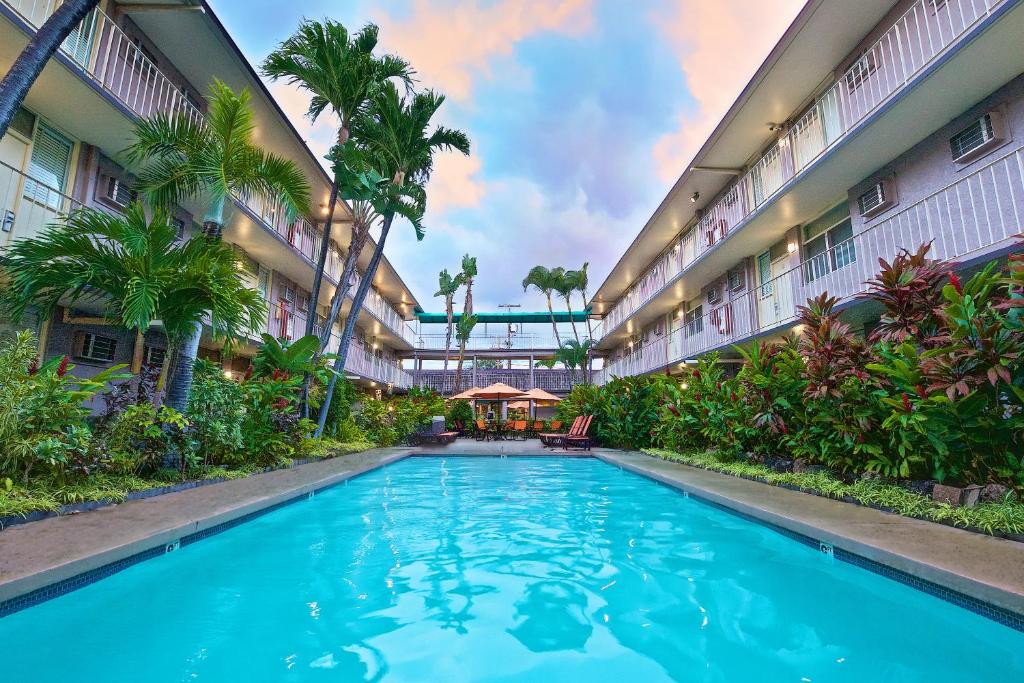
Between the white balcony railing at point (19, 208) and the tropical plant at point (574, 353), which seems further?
the tropical plant at point (574, 353)

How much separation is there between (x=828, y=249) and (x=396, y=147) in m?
11.3

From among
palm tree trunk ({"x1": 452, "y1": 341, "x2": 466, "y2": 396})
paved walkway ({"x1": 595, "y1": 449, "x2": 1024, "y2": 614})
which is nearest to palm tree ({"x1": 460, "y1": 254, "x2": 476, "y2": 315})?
palm tree trunk ({"x1": 452, "y1": 341, "x2": 466, "y2": 396})

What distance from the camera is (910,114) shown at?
24.4ft

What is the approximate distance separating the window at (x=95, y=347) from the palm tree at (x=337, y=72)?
3.76 metres

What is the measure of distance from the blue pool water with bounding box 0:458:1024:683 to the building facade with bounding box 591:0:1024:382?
4355 mm

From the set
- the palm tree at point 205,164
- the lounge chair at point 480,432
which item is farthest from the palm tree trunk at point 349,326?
the lounge chair at point 480,432

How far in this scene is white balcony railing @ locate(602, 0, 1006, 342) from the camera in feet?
22.4

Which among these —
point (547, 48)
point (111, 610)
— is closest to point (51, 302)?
point (111, 610)

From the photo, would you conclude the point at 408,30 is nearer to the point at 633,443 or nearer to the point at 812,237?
the point at 812,237

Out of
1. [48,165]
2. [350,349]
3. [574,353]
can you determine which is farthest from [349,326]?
[574,353]

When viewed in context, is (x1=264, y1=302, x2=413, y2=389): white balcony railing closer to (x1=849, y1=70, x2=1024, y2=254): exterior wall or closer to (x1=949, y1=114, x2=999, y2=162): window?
(x1=849, y1=70, x2=1024, y2=254): exterior wall

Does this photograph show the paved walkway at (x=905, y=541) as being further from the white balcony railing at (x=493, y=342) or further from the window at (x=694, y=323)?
the white balcony railing at (x=493, y=342)

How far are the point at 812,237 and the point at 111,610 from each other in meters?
13.7

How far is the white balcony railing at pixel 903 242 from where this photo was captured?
20.0 feet
